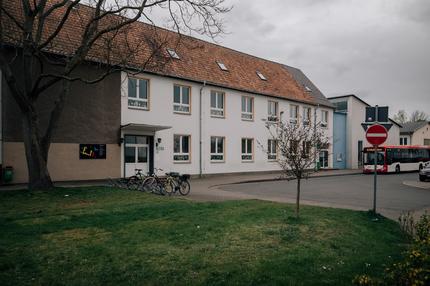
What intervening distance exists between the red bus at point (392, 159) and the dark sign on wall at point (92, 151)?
1032 inches

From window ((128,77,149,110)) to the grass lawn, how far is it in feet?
38.9

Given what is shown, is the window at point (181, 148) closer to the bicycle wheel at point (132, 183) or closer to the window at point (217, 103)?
the window at point (217, 103)

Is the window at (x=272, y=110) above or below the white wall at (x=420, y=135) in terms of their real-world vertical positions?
above

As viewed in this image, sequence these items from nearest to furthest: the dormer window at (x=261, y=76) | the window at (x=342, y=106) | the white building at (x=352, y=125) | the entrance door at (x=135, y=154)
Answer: the entrance door at (x=135, y=154)
the dormer window at (x=261, y=76)
the white building at (x=352, y=125)
the window at (x=342, y=106)

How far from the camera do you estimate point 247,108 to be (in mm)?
30766

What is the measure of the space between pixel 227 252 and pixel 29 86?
40.8 feet

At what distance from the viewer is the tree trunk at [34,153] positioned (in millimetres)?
14930

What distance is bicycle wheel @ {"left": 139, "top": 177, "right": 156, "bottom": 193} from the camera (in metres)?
16.7

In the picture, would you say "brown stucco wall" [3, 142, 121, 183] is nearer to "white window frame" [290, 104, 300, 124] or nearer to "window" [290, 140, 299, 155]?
"window" [290, 140, 299, 155]

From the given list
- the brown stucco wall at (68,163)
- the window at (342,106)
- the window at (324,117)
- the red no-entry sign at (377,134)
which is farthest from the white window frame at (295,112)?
the red no-entry sign at (377,134)

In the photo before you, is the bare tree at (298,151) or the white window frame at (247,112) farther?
the white window frame at (247,112)

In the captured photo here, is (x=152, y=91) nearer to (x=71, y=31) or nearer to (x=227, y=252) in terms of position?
(x=71, y=31)

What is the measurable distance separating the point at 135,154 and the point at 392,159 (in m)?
26.9

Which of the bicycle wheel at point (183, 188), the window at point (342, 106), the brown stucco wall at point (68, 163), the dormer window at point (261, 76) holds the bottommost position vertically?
the bicycle wheel at point (183, 188)
